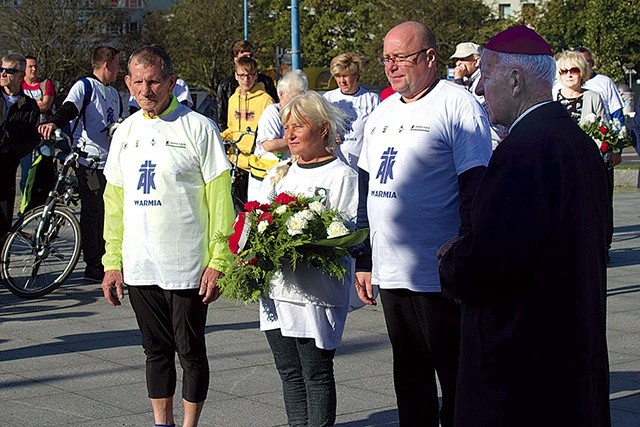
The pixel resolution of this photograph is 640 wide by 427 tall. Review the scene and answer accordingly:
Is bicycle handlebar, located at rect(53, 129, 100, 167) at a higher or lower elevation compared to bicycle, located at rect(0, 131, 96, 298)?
higher

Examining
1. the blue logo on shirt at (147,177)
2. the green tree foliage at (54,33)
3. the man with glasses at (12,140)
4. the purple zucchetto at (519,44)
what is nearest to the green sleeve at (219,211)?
the blue logo on shirt at (147,177)

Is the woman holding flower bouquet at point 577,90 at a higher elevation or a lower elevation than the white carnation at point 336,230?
higher

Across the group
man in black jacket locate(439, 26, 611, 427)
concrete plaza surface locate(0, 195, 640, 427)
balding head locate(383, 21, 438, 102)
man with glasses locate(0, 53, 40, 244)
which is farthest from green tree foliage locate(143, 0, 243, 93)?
man in black jacket locate(439, 26, 611, 427)

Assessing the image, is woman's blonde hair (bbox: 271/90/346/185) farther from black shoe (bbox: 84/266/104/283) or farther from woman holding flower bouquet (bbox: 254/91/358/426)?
black shoe (bbox: 84/266/104/283)

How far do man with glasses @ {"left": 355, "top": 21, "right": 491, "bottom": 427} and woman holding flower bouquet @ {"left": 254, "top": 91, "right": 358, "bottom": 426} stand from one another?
0.80 ft

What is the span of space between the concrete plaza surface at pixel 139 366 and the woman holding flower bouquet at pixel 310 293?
87 cm

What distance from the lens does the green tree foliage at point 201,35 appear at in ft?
229

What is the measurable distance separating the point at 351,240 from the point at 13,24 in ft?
190

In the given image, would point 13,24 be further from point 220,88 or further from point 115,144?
point 115,144

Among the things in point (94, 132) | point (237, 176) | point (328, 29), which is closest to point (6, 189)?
point (94, 132)

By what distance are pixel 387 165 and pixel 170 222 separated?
3.62ft

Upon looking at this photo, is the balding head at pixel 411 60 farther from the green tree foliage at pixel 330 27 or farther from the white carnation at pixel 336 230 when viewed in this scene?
the green tree foliage at pixel 330 27

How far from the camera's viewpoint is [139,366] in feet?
25.1

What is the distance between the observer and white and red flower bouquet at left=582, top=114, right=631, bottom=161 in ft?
34.1
